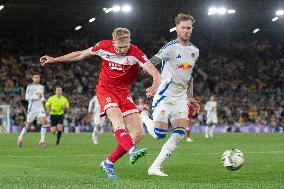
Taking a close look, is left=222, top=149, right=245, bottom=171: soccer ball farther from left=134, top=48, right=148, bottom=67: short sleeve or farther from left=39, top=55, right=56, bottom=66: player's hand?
left=39, top=55, right=56, bottom=66: player's hand

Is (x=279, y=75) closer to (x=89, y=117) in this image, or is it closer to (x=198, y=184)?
(x=89, y=117)

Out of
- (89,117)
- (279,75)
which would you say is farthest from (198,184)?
(279,75)

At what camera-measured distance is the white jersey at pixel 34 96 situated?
922 inches

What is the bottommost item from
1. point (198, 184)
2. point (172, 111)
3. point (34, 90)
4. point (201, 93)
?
point (198, 184)

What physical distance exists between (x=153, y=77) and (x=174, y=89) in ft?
6.61

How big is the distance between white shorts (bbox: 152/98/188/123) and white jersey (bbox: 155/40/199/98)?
0.14 metres

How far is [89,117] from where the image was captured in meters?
46.3

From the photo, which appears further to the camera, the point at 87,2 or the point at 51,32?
the point at 51,32

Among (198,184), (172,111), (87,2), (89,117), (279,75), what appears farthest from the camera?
(279,75)

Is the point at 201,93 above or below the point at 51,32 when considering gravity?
below

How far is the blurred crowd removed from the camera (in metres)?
48.2

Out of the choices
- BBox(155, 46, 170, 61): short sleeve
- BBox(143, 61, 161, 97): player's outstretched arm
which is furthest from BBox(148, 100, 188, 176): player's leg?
BBox(143, 61, 161, 97): player's outstretched arm

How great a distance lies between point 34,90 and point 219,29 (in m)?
30.7

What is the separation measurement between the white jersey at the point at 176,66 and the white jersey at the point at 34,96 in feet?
37.9
